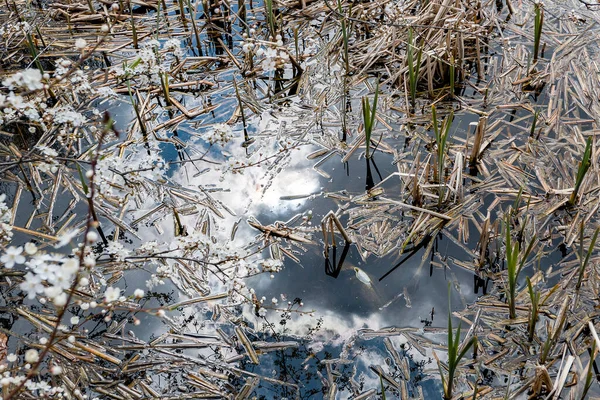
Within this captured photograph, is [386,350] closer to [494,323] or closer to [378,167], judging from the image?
[494,323]

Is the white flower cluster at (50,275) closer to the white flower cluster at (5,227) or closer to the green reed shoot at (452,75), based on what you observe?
the white flower cluster at (5,227)

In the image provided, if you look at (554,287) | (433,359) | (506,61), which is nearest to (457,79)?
(506,61)

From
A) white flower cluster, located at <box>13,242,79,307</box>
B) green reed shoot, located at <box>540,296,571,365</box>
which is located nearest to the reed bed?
green reed shoot, located at <box>540,296,571,365</box>

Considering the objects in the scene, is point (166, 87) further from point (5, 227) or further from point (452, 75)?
point (452, 75)

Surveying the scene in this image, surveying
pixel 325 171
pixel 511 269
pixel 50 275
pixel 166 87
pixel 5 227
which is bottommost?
pixel 325 171

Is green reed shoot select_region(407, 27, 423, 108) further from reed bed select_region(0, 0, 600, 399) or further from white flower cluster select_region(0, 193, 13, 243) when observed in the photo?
white flower cluster select_region(0, 193, 13, 243)

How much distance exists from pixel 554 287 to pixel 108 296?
232cm

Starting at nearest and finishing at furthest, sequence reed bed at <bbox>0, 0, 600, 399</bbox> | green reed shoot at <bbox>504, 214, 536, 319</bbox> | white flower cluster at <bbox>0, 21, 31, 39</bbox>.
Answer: green reed shoot at <bbox>504, 214, 536, 319</bbox> < reed bed at <bbox>0, 0, 600, 399</bbox> < white flower cluster at <bbox>0, 21, 31, 39</bbox>

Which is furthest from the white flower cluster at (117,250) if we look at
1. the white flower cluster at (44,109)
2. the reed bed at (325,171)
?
the white flower cluster at (44,109)

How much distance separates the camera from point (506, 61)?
15.5 ft

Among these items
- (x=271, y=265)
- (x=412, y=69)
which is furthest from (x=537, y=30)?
(x=271, y=265)

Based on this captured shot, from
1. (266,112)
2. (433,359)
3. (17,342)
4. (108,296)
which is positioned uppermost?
(108,296)

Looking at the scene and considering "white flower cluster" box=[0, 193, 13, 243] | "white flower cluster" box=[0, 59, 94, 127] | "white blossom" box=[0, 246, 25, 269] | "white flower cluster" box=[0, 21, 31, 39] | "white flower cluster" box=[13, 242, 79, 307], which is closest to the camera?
"white flower cluster" box=[13, 242, 79, 307]

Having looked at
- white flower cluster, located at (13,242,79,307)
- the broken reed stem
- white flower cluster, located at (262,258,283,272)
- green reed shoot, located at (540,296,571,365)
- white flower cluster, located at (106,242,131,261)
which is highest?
white flower cluster, located at (13,242,79,307)
